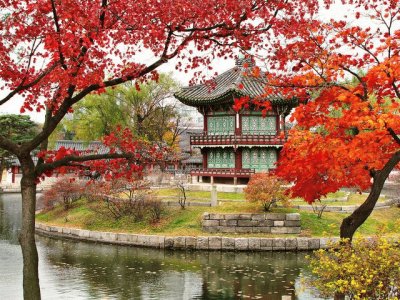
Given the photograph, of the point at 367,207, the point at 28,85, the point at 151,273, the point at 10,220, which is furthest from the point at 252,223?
the point at 10,220

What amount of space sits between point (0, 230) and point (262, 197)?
16609 millimetres

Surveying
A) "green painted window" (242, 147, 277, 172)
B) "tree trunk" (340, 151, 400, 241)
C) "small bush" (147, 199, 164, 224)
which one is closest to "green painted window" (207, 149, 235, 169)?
"green painted window" (242, 147, 277, 172)

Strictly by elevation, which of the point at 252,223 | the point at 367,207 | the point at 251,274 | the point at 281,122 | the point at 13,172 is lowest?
the point at 251,274

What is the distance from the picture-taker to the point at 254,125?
1503 inches

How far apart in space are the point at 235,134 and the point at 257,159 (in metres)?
2.56

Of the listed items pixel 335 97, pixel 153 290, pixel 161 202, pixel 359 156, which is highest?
pixel 335 97

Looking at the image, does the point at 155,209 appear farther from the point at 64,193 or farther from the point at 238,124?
the point at 238,124

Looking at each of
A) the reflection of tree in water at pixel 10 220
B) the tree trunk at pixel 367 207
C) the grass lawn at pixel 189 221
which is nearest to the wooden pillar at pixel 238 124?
the grass lawn at pixel 189 221

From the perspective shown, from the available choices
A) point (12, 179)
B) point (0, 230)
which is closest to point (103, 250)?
point (0, 230)

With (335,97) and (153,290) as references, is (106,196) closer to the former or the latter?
(153,290)

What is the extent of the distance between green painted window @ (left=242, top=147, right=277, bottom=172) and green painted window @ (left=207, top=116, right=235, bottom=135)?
201cm

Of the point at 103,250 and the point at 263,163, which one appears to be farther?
the point at 263,163

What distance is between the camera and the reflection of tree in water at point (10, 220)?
29.1 m

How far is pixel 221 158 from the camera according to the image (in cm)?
3875
